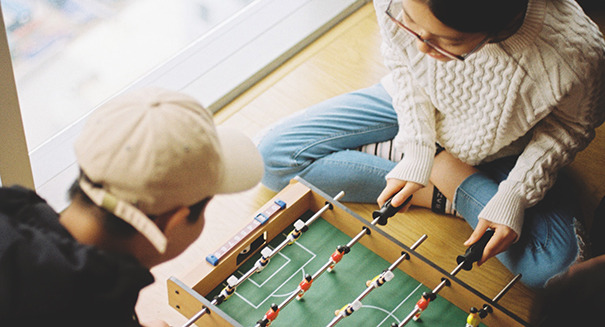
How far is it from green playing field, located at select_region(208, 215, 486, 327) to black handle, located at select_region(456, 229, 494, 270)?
0.10m

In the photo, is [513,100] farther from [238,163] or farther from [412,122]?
[238,163]

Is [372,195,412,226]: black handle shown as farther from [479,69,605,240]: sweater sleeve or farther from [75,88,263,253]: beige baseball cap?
[75,88,263,253]: beige baseball cap

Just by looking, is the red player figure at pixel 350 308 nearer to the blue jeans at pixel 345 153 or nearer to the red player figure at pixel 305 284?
the red player figure at pixel 305 284

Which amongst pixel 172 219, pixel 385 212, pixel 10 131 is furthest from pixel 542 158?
pixel 10 131

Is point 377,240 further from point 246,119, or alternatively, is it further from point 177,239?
point 246,119

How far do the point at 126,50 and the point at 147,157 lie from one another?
4.93 feet

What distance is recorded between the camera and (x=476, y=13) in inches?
48.2

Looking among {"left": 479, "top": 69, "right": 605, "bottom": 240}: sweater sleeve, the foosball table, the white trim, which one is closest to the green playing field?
the foosball table

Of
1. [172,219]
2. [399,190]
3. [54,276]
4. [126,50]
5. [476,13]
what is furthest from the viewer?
[126,50]

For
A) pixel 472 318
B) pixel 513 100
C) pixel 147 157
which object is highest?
pixel 147 157

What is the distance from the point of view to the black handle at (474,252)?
148 centimetres

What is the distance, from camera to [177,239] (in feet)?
3.49

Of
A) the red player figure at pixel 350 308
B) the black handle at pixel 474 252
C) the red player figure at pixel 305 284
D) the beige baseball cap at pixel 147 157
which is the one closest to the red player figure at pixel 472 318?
the black handle at pixel 474 252

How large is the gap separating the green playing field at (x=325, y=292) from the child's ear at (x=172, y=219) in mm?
436
